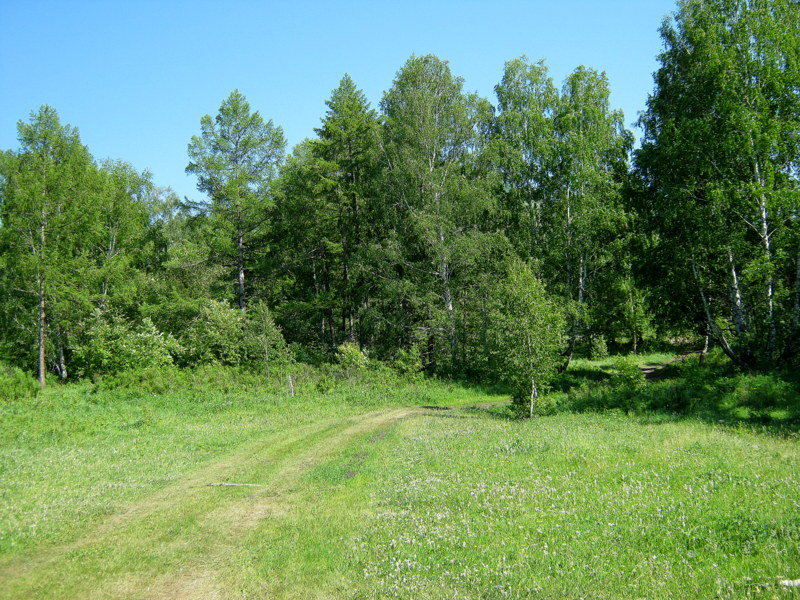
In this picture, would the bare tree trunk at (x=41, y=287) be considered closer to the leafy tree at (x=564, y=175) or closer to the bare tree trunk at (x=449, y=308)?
the bare tree trunk at (x=449, y=308)

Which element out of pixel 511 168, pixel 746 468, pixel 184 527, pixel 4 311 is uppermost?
pixel 511 168

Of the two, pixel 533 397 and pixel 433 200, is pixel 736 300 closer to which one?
pixel 533 397

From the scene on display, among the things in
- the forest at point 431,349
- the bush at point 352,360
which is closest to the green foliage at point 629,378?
the forest at point 431,349

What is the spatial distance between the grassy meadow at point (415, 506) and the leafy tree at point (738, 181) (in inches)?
207

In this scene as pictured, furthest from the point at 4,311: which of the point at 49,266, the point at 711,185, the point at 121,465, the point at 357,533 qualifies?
the point at 711,185

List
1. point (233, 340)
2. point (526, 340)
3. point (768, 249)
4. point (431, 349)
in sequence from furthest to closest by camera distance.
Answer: point (431, 349)
point (233, 340)
point (768, 249)
point (526, 340)

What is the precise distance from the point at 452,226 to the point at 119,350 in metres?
25.6

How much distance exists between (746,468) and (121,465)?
56.8 feet

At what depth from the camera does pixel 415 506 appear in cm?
1114

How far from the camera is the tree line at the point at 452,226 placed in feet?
81.1

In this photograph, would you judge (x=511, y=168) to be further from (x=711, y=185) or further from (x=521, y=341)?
(x=521, y=341)

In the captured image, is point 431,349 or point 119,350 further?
point 431,349

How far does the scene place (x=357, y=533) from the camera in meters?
10.0

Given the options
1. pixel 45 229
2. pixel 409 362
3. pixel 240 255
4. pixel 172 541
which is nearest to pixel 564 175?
pixel 409 362
